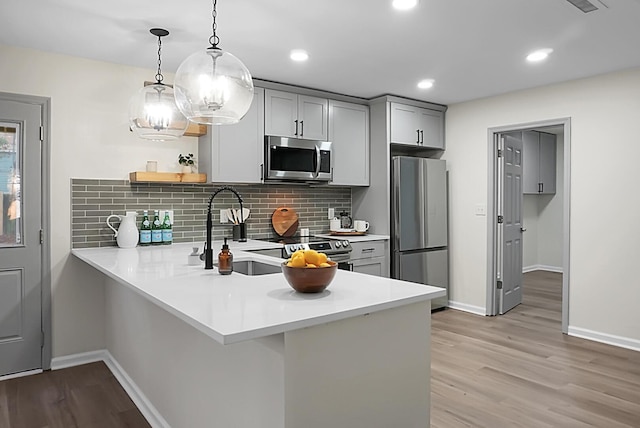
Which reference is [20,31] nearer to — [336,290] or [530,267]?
[336,290]

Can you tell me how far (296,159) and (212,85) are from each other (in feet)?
7.65

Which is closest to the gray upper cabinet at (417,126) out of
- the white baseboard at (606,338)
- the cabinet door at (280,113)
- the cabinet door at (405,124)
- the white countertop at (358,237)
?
the cabinet door at (405,124)

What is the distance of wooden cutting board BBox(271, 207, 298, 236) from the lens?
4605 mm

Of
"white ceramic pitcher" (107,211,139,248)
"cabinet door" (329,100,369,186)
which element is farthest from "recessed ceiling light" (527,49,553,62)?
"white ceramic pitcher" (107,211,139,248)

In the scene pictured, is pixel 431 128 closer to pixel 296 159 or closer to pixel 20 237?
pixel 296 159

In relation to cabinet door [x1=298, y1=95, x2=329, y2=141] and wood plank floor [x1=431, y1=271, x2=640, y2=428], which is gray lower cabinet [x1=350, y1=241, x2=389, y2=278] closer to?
wood plank floor [x1=431, y1=271, x2=640, y2=428]

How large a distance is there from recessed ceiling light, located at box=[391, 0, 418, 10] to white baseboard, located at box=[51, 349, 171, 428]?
2.63 m

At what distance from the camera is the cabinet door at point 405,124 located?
16.1 feet

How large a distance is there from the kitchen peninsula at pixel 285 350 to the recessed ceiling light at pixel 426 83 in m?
2.62

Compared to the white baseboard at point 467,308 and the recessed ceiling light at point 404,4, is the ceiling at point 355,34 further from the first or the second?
the white baseboard at point 467,308

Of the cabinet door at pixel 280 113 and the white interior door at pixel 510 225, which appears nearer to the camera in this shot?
the cabinet door at pixel 280 113

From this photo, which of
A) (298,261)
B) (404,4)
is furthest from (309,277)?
(404,4)

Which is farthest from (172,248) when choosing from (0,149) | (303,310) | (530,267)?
(530,267)

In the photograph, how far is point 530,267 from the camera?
7.83m
